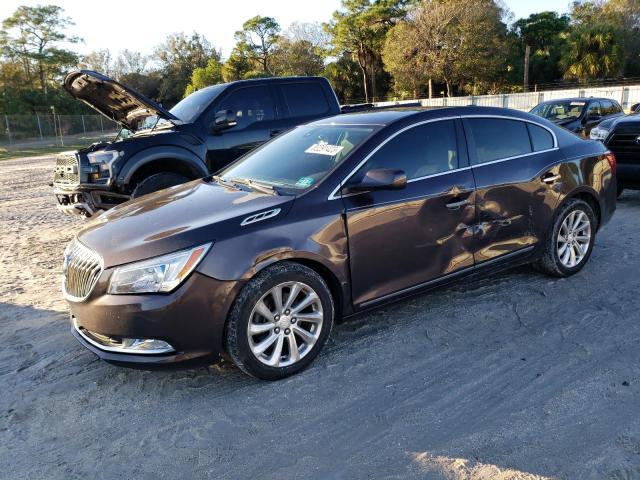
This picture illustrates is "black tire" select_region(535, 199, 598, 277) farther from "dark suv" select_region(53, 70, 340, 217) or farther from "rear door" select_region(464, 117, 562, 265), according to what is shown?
"dark suv" select_region(53, 70, 340, 217)

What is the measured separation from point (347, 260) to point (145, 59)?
91093 millimetres

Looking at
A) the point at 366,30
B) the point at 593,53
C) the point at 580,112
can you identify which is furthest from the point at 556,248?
the point at 366,30

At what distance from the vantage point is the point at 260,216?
10.9 feet

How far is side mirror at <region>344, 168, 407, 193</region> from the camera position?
3.50m

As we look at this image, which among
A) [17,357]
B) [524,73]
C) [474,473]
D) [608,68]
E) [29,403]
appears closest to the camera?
[474,473]

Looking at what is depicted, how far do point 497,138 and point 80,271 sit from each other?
11.4 ft

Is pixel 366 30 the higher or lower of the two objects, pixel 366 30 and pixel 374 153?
the higher

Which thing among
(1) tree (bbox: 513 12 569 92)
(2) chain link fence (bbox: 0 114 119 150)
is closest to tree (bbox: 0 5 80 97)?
(2) chain link fence (bbox: 0 114 119 150)

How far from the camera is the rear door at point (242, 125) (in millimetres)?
6855

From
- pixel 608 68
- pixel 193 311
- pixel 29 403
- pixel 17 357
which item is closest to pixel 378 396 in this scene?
pixel 193 311

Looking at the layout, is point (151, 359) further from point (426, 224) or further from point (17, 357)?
point (426, 224)

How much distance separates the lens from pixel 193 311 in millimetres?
3031

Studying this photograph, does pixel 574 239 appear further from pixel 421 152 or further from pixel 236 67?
pixel 236 67

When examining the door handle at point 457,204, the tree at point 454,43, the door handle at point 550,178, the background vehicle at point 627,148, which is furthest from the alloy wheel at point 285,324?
the tree at point 454,43
